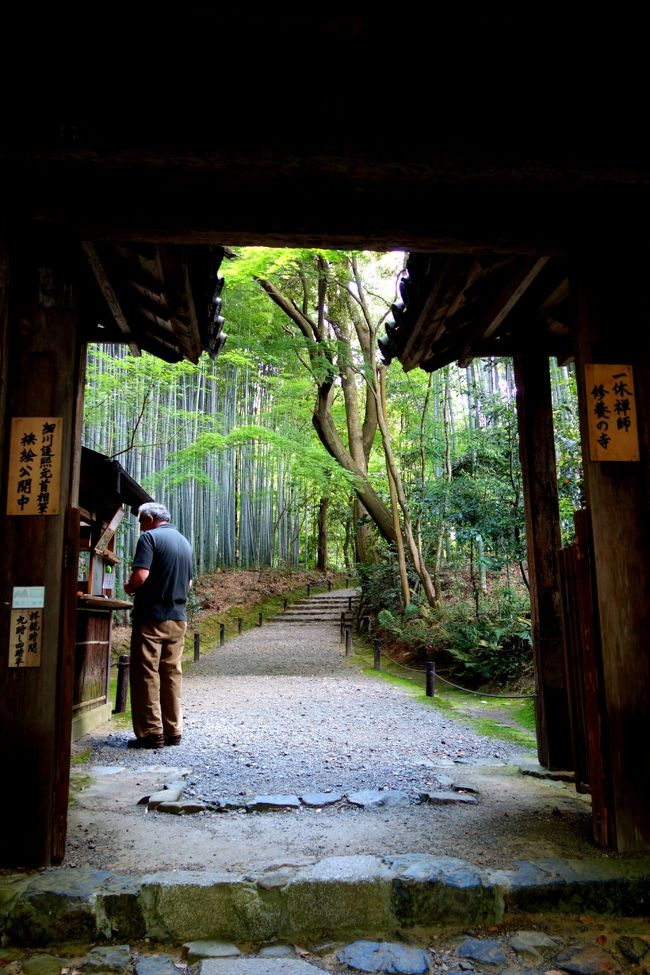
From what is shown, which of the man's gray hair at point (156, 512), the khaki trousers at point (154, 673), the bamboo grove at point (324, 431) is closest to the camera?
the khaki trousers at point (154, 673)

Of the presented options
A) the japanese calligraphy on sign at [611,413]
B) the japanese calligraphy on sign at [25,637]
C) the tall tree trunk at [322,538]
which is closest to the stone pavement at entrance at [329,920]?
the japanese calligraphy on sign at [25,637]

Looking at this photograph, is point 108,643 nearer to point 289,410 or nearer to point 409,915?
point 409,915

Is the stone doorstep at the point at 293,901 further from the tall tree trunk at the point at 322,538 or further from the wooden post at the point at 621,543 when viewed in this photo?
the tall tree trunk at the point at 322,538

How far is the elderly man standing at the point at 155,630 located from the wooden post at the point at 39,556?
6.23ft

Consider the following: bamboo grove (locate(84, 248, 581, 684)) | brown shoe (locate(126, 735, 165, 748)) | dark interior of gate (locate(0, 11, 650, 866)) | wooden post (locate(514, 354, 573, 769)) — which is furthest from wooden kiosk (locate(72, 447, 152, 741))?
wooden post (locate(514, 354, 573, 769))

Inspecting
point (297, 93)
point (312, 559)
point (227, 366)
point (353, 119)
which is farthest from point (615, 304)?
point (312, 559)

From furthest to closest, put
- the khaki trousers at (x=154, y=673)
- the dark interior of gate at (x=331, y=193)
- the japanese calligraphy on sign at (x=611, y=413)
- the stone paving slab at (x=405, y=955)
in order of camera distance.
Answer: the khaki trousers at (x=154, y=673)
the japanese calligraphy on sign at (x=611, y=413)
the dark interior of gate at (x=331, y=193)
the stone paving slab at (x=405, y=955)

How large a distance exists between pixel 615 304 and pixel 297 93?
177 centimetres

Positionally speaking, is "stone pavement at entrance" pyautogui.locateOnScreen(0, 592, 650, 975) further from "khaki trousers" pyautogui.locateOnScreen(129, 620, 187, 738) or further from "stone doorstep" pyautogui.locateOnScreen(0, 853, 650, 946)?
"khaki trousers" pyautogui.locateOnScreen(129, 620, 187, 738)

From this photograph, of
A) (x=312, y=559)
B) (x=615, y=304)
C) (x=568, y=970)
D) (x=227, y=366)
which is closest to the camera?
(x=568, y=970)

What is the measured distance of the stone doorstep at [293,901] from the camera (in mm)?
2268

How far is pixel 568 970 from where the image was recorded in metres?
2.07

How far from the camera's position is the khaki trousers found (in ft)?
15.4

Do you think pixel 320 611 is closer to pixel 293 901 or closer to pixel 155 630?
pixel 155 630
